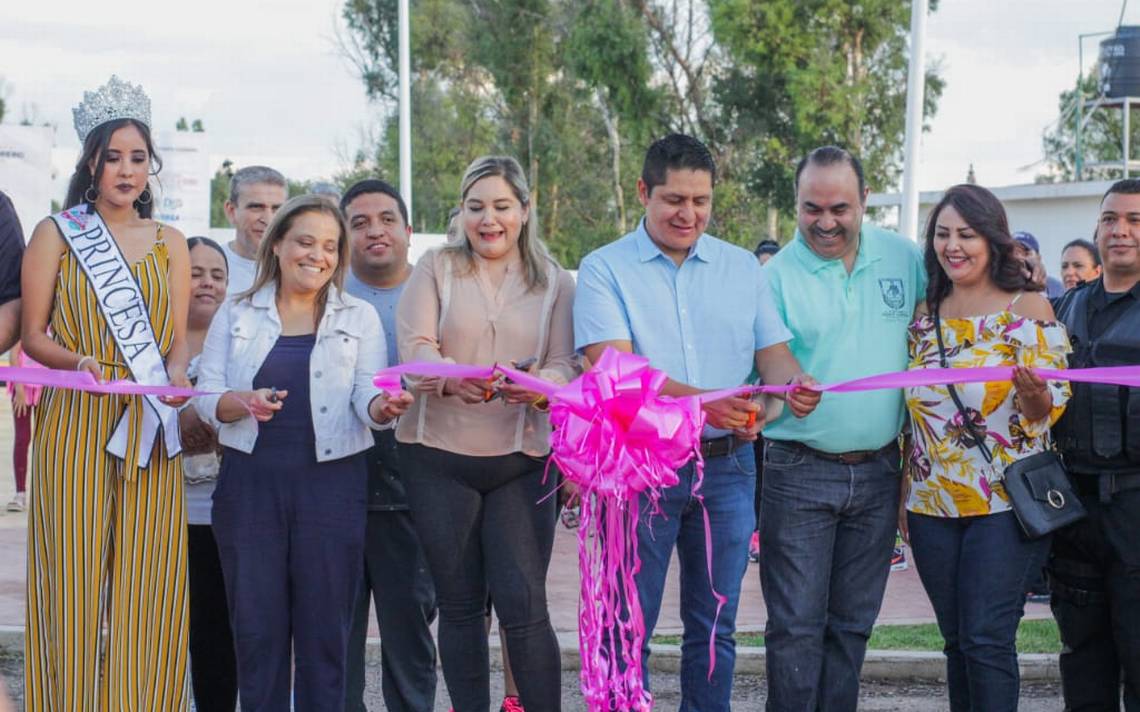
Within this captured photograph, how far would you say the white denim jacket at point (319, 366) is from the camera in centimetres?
500

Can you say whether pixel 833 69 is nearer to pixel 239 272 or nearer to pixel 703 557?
pixel 239 272

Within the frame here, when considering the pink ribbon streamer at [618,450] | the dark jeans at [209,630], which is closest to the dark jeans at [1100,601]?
the pink ribbon streamer at [618,450]

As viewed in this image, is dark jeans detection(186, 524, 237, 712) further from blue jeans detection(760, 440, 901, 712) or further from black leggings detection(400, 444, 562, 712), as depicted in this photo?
blue jeans detection(760, 440, 901, 712)

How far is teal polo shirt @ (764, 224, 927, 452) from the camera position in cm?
505

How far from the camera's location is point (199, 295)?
5.91m

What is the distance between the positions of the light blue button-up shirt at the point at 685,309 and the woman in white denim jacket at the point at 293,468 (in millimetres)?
870

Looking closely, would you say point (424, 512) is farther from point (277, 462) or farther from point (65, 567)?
point (65, 567)

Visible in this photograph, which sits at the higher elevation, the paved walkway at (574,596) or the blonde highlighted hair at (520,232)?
the blonde highlighted hair at (520,232)

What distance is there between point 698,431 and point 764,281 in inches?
32.3

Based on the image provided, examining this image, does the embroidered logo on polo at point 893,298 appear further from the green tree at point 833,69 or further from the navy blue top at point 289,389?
the green tree at point 833,69

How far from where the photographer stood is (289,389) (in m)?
5.03

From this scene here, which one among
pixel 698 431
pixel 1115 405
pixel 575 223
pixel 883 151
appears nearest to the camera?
pixel 698 431

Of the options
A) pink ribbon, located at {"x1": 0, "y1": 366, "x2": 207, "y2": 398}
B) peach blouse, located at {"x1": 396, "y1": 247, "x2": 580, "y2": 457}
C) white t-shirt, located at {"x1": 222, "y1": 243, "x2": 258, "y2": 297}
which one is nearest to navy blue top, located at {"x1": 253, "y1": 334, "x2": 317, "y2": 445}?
pink ribbon, located at {"x1": 0, "y1": 366, "x2": 207, "y2": 398}

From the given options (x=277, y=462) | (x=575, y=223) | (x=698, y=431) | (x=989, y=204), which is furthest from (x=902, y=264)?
(x=575, y=223)
